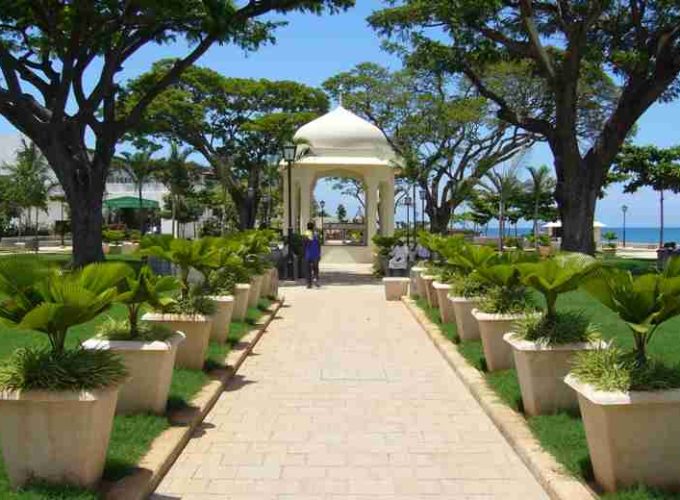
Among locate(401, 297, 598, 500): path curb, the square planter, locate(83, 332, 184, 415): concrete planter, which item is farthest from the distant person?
locate(83, 332, 184, 415): concrete planter

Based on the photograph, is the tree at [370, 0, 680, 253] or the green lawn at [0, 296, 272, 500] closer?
the green lawn at [0, 296, 272, 500]

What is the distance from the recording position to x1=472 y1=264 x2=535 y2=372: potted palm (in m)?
8.48

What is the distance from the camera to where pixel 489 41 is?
72.2 ft

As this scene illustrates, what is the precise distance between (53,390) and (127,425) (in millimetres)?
1708

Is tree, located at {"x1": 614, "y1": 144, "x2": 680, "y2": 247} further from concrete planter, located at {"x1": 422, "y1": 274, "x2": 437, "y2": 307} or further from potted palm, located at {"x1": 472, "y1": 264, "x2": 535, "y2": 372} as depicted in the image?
potted palm, located at {"x1": 472, "y1": 264, "x2": 535, "y2": 372}

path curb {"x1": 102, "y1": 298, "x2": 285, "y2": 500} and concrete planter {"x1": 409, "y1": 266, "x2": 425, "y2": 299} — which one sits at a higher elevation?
concrete planter {"x1": 409, "y1": 266, "x2": 425, "y2": 299}

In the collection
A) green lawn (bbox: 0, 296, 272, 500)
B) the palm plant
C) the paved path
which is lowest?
the paved path

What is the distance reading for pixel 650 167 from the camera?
33875 millimetres

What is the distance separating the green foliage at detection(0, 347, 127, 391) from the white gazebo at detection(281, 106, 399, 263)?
24886 mm

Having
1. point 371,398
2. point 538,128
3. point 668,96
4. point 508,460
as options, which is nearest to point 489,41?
point 538,128

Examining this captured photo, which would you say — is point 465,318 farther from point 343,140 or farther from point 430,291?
point 343,140

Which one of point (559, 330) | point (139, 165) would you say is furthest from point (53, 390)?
point (139, 165)

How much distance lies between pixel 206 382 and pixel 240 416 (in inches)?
38.3

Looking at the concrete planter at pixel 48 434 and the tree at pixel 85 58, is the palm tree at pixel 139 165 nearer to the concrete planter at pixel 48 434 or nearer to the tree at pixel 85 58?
the tree at pixel 85 58
